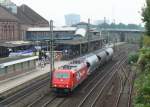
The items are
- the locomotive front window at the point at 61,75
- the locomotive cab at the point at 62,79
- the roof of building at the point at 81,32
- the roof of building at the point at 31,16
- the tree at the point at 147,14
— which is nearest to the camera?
the locomotive cab at the point at 62,79

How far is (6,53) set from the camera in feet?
208

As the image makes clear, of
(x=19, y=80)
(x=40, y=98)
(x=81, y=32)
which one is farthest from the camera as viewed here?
(x=81, y=32)

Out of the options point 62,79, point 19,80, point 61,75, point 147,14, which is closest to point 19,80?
point 19,80

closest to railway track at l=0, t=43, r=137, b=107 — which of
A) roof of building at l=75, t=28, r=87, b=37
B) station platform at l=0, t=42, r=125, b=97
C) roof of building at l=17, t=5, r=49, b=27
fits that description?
station platform at l=0, t=42, r=125, b=97

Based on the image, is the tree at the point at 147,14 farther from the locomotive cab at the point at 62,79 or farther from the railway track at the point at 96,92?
the locomotive cab at the point at 62,79

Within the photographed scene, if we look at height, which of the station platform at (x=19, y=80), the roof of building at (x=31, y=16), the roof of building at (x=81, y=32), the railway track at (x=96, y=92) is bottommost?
the railway track at (x=96, y=92)

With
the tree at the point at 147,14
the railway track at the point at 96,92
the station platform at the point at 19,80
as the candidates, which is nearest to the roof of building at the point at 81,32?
the station platform at the point at 19,80

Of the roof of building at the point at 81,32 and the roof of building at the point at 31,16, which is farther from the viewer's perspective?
the roof of building at the point at 31,16

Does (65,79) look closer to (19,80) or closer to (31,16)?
(19,80)

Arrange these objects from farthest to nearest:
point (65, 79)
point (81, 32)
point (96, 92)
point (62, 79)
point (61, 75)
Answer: point (81, 32) → point (96, 92) → point (61, 75) → point (62, 79) → point (65, 79)

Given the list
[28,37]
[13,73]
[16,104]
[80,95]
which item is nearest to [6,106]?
[16,104]

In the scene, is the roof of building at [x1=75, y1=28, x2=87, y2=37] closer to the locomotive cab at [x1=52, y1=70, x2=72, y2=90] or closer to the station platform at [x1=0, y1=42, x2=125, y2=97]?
the station platform at [x1=0, y1=42, x2=125, y2=97]

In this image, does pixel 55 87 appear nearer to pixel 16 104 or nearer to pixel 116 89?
pixel 16 104

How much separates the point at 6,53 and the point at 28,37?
31.0m
